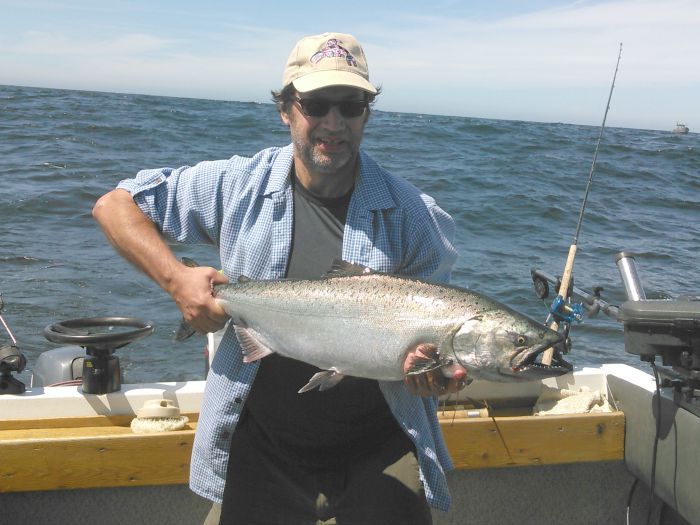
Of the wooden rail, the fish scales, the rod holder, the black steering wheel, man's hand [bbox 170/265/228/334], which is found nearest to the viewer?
the fish scales

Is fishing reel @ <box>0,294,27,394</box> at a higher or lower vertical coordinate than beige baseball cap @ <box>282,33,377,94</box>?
lower

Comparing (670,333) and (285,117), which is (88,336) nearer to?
(285,117)

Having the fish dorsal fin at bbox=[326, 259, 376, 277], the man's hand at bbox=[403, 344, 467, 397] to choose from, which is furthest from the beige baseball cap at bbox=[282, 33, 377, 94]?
the man's hand at bbox=[403, 344, 467, 397]

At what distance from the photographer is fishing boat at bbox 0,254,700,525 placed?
412 centimetres

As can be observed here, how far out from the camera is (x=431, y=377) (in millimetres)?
3090

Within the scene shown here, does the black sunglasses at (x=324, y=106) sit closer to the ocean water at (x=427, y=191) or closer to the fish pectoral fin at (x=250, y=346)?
the fish pectoral fin at (x=250, y=346)

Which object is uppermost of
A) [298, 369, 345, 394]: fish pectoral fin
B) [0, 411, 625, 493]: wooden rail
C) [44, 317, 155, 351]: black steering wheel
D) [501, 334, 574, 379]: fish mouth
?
[501, 334, 574, 379]: fish mouth

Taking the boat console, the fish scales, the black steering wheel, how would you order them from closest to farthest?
1. the fish scales
2. the boat console
3. the black steering wheel

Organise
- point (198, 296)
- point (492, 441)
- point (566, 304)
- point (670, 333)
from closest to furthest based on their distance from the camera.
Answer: point (198, 296)
point (670, 333)
point (492, 441)
point (566, 304)

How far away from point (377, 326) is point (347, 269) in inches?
10.4

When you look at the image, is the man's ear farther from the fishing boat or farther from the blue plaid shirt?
the fishing boat

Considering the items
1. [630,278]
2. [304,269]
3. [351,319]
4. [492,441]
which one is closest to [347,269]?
[351,319]

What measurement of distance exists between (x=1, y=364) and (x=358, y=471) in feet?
7.54

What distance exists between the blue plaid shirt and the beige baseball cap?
1.26 ft
